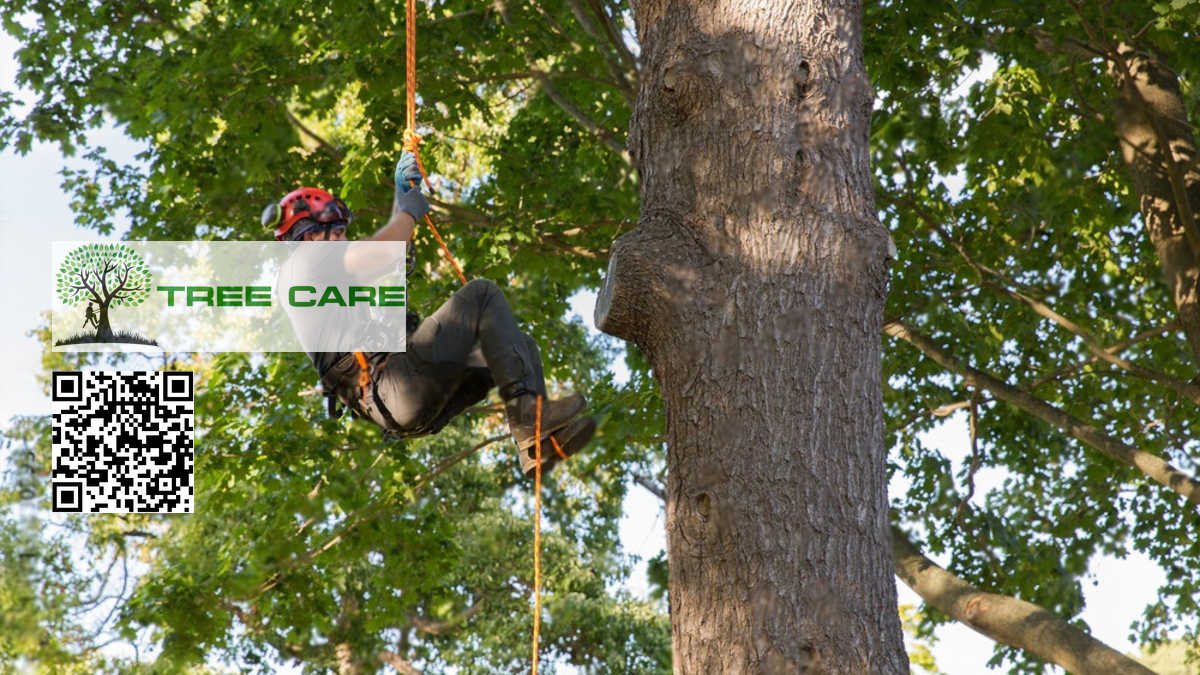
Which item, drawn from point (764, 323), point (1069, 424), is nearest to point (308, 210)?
point (764, 323)

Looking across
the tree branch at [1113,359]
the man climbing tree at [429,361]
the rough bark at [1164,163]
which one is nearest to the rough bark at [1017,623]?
the tree branch at [1113,359]

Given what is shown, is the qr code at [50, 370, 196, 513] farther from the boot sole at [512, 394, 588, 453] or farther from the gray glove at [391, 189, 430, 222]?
the boot sole at [512, 394, 588, 453]

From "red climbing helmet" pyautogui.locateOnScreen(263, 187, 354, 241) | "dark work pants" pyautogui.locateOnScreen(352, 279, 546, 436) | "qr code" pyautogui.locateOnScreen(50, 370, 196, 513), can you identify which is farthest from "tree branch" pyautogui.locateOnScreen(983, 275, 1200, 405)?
"qr code" pyautogui.locateOnScreen(50, 370, 196, 513)

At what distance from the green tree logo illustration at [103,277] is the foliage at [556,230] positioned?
334mm

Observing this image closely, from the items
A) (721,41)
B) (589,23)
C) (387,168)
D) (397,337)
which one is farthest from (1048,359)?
(721,41)

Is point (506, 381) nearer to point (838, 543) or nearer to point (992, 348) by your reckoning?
point (838, 543)

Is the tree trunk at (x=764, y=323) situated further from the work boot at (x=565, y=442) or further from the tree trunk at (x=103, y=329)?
the tree trunk at (x=103, y=329)

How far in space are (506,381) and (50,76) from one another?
6.69 metres

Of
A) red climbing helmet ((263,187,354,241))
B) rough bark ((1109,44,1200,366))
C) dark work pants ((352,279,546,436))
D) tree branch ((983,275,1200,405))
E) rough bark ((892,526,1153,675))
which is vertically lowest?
rough bark ((892,526,1153,675))

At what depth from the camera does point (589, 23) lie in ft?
27.8

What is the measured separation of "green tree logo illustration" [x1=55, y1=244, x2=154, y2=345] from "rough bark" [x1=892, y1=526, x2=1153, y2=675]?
6349 millimetres

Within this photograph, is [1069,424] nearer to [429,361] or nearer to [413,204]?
[429,361]

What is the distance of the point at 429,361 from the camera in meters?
4.38

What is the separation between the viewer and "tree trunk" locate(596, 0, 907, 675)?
8.90 feet
